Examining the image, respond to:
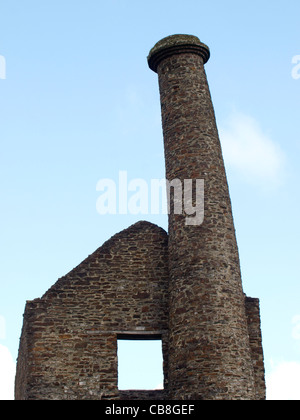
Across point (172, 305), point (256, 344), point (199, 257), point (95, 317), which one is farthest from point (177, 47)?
point (256, 344)

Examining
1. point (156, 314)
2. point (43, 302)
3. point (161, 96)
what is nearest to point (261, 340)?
point (156, 314)

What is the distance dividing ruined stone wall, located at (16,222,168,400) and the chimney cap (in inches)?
171

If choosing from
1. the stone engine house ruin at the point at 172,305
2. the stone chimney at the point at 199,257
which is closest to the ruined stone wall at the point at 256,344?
the stone engine house ruin at the point at 172,305

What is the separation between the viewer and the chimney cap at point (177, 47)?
18.2 metres

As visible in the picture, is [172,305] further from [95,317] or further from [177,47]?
[177,47]

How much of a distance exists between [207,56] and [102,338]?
25.0ft

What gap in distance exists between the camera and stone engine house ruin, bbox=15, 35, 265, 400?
49.7ft

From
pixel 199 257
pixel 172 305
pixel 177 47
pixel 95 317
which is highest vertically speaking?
pixel 177 47

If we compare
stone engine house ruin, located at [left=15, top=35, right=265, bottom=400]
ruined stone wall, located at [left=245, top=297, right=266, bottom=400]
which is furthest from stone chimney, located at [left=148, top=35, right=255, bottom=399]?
ruined stone wall, located at [left=245, top=297, right=266, bottom=400]

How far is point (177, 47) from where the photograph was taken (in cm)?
1823

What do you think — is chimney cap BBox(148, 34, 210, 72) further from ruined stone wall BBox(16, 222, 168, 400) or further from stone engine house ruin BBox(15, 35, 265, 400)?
ruined stone wall BBox(16, 222, 168, 400)

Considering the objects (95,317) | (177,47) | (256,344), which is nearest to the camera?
(95,317)

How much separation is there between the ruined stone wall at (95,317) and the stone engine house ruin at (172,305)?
0.07ft

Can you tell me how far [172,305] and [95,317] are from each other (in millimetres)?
1785
